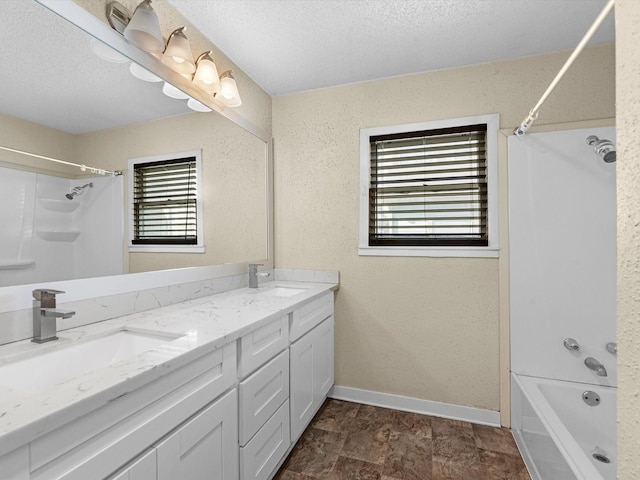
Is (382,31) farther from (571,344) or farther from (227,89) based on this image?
(571,344)

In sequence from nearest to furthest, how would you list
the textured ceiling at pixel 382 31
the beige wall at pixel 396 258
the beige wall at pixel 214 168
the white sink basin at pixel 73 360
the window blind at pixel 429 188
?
the white sink basin at pixel 73 360
the beige wall at pixel 214 168
the textured ceiling at pixel 382 31
the beige wall at pixel 396 258
the window blind at pixel 429 188

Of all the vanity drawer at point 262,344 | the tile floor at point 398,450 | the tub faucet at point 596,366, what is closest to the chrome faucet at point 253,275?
the vanity drawer at point 262,344

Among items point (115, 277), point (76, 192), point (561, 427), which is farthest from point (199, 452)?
point (561, 427)

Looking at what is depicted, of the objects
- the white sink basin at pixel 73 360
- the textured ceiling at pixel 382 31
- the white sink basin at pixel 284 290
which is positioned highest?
the textured ceiling at pixel 382 31

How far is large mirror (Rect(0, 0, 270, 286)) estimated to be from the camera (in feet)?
3.51

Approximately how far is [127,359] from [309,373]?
121 cm

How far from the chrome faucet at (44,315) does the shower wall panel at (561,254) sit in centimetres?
235

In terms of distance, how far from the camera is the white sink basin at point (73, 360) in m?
0.89

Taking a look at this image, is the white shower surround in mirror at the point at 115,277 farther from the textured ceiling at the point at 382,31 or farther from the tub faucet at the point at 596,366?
the tub faucet at the point at 596,366

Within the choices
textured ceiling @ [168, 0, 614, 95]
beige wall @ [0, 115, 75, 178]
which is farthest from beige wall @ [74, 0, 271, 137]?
beige wall @ [0, 115, 75, 178]

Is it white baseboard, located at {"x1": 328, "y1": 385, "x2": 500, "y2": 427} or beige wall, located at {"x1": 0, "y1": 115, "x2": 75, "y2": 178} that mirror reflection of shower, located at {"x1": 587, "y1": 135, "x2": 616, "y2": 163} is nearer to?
white baseboard, located at {"x1": 328, "y1": 385, "x2": 500, "y2": 427}

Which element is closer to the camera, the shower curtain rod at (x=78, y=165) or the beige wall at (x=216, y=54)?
the shower curtain rod at (x=78, y=165)

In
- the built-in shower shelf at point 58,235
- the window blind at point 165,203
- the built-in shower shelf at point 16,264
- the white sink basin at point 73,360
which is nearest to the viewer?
the white sink basin at point 73,360

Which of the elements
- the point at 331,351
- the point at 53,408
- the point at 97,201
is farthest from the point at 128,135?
the point at 331,351
